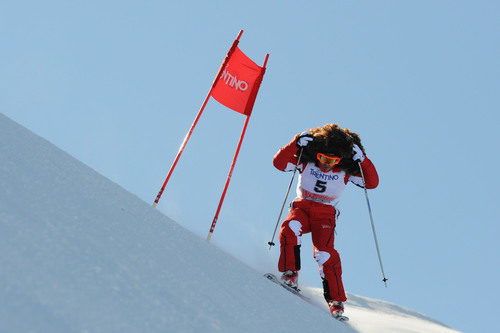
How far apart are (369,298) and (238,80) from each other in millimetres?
4455

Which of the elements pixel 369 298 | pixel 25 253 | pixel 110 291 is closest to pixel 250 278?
pixel 110 291

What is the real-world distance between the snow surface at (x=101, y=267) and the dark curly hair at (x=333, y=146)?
219cm

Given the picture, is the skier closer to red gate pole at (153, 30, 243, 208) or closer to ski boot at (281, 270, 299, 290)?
ski boot at (281, 270, 299, 290)

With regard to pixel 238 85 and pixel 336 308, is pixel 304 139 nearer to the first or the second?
pixel 336 308

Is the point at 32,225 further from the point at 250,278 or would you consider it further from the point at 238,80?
the point at 238,80

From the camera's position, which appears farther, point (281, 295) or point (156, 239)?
Answer: point (281, 295)

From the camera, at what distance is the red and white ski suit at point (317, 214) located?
497cm

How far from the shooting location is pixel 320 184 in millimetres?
5230

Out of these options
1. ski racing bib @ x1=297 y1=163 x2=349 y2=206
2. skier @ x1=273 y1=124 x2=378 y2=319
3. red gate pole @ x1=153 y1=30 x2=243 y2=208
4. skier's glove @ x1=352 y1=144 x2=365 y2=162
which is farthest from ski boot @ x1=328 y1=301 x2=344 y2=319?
red gate pole @ x1=153 y1=30 x2=243 y2=208

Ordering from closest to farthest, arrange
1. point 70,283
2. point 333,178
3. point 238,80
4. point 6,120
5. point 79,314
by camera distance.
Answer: point 79,314 < point 70,283 < point 6,120 < point 333,178 < point 238,80

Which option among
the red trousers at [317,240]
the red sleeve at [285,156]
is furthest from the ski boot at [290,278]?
the red sleeve at [285,156]

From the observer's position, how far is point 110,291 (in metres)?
1.94

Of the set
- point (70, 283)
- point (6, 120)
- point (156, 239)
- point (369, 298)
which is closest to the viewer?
point (70, 283)

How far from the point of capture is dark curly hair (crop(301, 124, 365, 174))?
5.21m
